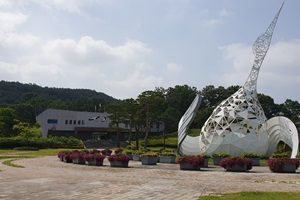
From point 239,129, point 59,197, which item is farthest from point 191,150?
point 59,197

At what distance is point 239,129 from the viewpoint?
27.5 metres

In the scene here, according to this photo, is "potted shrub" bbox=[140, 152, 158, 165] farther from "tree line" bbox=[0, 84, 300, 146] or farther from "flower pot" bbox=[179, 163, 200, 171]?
"tree line" bbox=[0, 84, 300, 146]

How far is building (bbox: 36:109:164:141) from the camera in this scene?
68.9 meters

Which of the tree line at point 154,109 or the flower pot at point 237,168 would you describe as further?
the tree line at point 154,109

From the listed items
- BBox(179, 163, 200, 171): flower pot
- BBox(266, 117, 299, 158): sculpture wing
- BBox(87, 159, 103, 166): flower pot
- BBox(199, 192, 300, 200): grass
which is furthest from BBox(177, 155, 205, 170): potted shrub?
BBox(266, 117, 299, 158): sculpture wing

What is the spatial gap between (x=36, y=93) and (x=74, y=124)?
72.5 metres

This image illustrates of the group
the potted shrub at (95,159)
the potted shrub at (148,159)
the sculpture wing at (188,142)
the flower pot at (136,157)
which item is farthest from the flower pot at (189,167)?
the sculpture wing at (188,142)

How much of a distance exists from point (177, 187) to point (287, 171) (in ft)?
28.5

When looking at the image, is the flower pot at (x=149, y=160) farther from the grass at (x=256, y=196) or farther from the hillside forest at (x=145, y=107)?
the hillside forest at (x=145, y=107)

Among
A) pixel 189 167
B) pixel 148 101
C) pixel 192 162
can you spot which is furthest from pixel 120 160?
pixel 148 101

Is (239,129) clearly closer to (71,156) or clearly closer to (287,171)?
(287,171)

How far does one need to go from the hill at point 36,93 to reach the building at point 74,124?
53.9 m

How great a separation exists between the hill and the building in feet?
177

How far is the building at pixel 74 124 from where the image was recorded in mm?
68938
